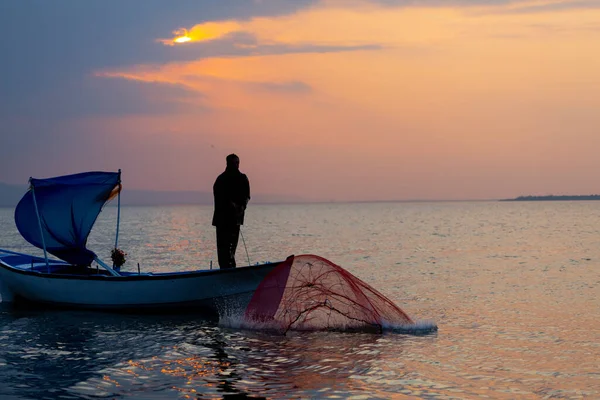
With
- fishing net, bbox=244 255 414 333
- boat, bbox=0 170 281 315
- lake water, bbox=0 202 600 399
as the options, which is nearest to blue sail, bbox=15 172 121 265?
boat, bbox=0 170 281 315

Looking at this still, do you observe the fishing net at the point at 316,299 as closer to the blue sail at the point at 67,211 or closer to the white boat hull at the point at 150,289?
the white boat hull at the point at 150,289

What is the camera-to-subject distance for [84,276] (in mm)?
18703

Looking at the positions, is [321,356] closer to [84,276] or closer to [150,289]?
[150,289]

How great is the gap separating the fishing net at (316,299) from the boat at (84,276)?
949 mm

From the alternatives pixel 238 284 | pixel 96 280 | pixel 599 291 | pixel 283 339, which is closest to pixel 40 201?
pixel 96 280

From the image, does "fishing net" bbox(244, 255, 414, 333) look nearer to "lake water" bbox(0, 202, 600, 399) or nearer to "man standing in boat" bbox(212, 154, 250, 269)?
"lake water" bbox(0, 202, 600, 399)

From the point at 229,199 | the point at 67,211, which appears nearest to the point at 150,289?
the point at 229,199

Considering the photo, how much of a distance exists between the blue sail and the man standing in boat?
4.24 meters

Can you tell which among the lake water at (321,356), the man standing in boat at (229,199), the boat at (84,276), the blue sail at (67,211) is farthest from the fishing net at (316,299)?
the blue sail at (67,211)

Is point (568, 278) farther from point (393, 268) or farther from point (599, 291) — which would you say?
point (393, 268)

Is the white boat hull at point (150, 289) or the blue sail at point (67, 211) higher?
the blue sail at point (67, 211)

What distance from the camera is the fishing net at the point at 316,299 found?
51.4 feet

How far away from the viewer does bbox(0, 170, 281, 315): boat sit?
693 inches

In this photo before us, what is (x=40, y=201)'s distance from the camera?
20.2m
